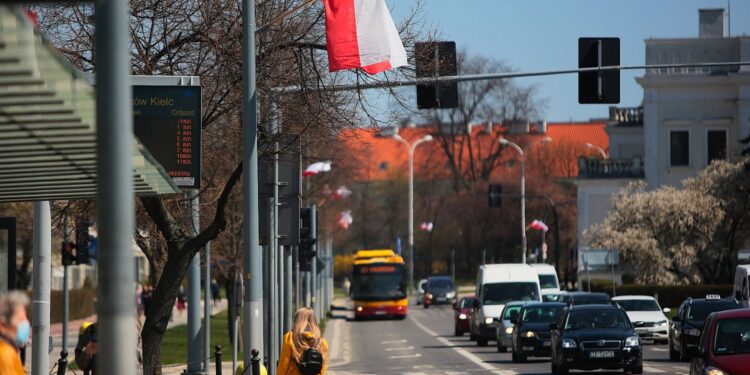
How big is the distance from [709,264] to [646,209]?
4.33 m

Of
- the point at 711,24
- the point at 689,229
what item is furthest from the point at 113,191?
the point at 711,24

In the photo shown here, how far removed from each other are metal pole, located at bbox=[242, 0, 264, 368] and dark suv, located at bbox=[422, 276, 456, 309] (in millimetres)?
73436

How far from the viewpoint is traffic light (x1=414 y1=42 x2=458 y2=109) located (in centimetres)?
2245

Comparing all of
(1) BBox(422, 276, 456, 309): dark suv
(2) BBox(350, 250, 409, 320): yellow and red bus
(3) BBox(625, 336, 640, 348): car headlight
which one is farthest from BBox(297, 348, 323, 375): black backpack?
(1) BBox(422, 276, 456, 309): dark suv

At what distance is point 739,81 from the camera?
80000 millimetres

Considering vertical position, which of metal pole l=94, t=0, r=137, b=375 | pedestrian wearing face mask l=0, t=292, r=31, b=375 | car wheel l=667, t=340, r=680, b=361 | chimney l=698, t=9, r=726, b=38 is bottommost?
car wheel l=667, t=340, r=680, b=361

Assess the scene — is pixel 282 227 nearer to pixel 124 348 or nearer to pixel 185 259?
pixel 185 259

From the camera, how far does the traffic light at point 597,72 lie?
2553cm

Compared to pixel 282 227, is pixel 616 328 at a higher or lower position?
lower

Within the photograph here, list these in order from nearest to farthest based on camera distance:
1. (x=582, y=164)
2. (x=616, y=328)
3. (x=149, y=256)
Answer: (x=149, y=256)
(x=616, y=328)
(x=582, y=164)

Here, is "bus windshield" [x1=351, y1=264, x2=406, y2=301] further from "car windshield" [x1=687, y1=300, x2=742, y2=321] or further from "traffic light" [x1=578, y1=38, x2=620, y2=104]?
"traffic light" [x1=578, y1=38, x2=620, y2=104]

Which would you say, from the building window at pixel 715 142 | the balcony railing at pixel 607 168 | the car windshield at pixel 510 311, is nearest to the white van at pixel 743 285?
the car windshield at pixel 510 311

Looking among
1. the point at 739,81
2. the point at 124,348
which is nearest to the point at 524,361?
the point at 124,348

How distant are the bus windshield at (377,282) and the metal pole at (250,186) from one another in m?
54.5
